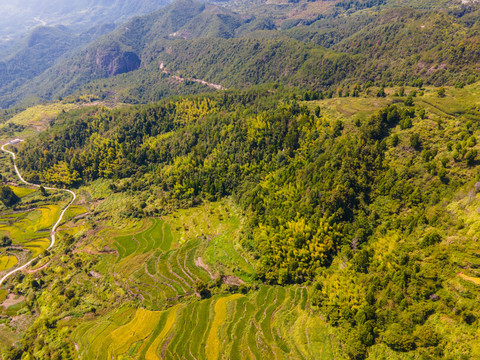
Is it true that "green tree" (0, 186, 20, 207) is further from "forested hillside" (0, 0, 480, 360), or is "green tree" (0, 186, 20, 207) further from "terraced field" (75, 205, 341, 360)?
"terraced field" (75, 205, 341, 360)

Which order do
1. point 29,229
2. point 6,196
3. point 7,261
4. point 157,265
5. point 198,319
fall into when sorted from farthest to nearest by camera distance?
point 6,196 → point 29,229 → point 7,261 → point 157,265 → point 198,319

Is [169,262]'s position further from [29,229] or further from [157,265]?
[29,229]

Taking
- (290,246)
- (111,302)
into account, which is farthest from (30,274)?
(290,246)

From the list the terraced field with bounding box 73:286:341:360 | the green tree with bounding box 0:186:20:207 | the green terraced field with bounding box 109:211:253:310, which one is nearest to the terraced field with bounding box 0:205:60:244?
the green tree with bounding box 0:186:20:207

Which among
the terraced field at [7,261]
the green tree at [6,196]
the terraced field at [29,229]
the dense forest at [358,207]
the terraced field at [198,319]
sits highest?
the dense forest at [358,207]

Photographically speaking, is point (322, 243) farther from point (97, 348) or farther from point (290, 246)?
point (97, 348)

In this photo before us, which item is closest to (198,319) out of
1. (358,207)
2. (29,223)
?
(358,207)

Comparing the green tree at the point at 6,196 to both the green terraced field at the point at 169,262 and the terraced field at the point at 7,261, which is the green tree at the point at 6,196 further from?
the green terraced field at the point at 169,262

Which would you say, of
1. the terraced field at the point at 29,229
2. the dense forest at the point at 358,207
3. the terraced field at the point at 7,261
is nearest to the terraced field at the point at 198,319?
the dense forest at the point at 358,207
